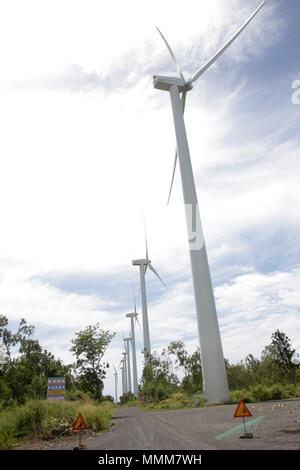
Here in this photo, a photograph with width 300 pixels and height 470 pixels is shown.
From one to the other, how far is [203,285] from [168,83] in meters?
23.1

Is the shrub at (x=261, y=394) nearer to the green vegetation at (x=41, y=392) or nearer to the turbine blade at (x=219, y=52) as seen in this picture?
the green vegetation at (x=41, y=392)

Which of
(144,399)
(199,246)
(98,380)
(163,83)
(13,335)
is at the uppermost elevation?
(163,83)

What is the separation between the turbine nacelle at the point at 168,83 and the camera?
36781 millimetres

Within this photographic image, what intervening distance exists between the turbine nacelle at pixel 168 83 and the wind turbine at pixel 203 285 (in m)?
3.36

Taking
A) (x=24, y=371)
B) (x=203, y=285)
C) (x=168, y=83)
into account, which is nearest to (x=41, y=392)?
(x=24, y=371)

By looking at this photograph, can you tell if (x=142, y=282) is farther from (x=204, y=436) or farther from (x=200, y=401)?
(x=204, y=436)

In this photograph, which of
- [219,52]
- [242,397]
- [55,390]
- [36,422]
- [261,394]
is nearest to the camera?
[36,422]

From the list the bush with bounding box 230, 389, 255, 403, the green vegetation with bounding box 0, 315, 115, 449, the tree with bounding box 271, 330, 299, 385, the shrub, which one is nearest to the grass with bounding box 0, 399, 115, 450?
the green vegetation with bounding box 0, 315, 115, 449

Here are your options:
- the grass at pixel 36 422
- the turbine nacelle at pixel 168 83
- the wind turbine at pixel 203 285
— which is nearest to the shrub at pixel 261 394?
the wind turbine at pixel 203 285

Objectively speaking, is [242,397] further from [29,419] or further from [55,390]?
[29,419]

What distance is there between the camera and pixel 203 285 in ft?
89.9
